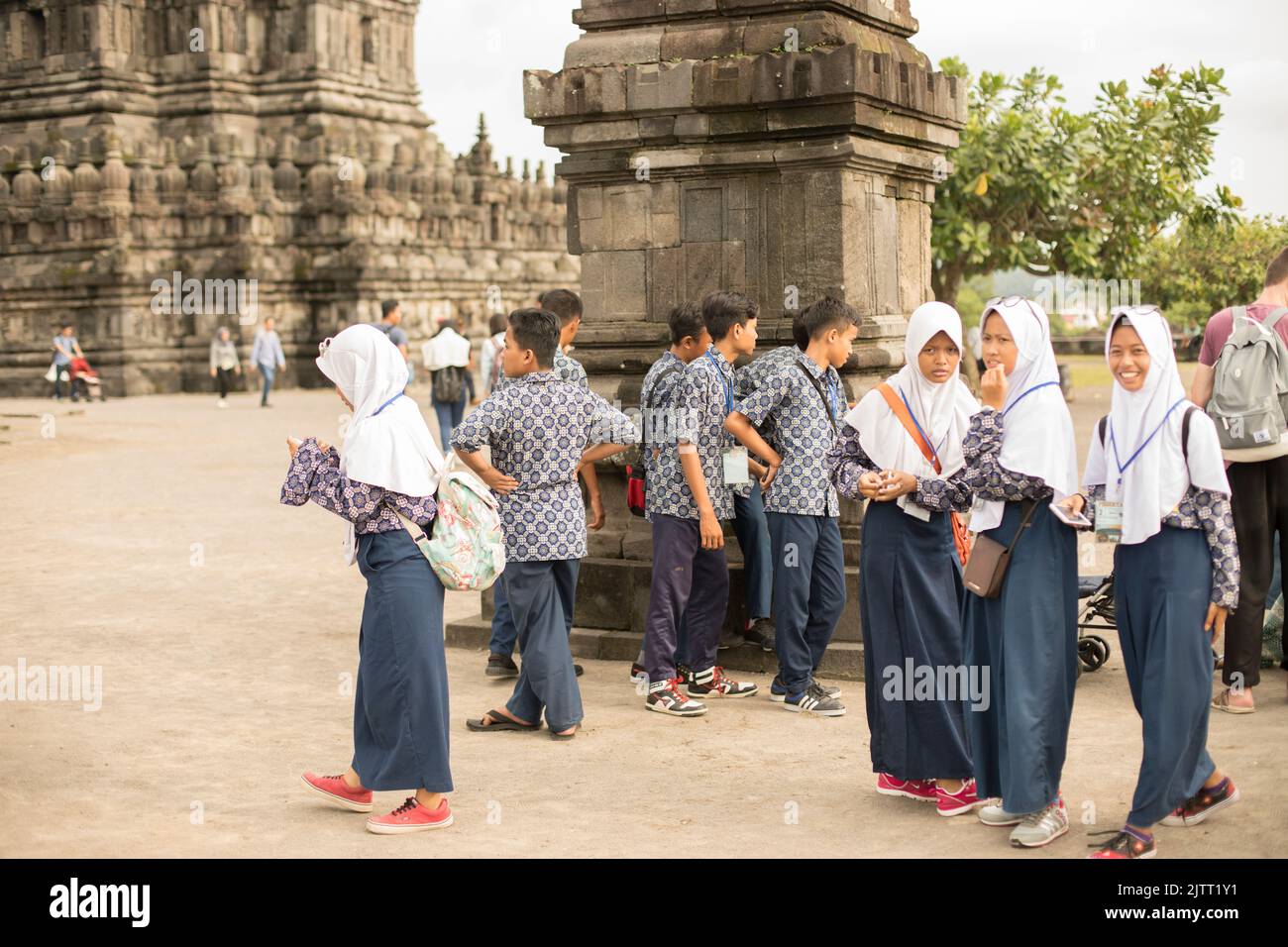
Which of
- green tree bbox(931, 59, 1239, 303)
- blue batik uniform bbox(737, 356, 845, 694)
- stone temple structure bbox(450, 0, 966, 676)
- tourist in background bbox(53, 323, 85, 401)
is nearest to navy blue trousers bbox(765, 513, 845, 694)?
blue batik uniform bbox(737, 356, 845, 694)

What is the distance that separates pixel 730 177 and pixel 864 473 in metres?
3.01

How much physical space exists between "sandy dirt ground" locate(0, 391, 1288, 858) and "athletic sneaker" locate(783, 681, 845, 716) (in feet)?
0.26

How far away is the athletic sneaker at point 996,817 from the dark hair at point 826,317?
241 cm

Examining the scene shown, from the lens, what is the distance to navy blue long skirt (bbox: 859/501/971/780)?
19.2ft

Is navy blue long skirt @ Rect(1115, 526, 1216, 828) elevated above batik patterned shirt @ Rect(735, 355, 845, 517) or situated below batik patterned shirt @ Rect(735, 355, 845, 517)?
below

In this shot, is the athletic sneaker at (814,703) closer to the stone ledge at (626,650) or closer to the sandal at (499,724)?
the stone ledge at (626,650)

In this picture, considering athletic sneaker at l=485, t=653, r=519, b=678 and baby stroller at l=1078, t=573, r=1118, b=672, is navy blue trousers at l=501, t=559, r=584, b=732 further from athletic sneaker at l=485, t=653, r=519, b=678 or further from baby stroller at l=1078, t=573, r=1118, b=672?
baby stroller at l=1078, t=573, r=1118, b=672

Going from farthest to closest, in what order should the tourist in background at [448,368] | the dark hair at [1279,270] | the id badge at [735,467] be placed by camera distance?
the tourist in background at [448,368], the dark hair at [1279,270], the id badge at [735,467]

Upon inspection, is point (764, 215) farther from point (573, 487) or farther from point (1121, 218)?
point (1121, 218)

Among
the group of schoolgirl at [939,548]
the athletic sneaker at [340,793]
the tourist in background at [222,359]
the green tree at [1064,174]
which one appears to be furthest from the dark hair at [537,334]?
the tourist in background at [222,359]

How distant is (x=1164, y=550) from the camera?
5133 mm

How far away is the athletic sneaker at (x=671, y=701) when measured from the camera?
716 cm

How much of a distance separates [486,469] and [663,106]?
258 cm
